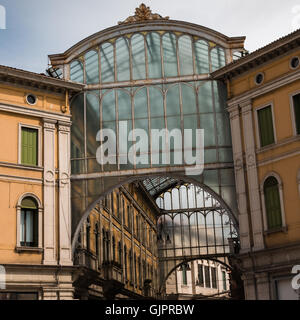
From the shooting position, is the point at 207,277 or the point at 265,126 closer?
the point at 265,126

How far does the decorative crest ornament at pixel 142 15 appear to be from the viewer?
3117 cm

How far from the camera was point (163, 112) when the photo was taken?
29906mm

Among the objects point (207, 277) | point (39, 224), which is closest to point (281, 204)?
point (39, 224)

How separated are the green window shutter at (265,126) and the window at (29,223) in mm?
10417

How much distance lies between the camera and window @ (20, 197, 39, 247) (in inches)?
1096

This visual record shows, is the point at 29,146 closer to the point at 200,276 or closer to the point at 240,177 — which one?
the point at 240,177

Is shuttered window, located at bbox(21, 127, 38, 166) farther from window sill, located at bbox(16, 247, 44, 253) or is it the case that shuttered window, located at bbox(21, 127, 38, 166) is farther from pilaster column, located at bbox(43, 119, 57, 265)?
window sill, located at bbox(16, 247, 44, 253)

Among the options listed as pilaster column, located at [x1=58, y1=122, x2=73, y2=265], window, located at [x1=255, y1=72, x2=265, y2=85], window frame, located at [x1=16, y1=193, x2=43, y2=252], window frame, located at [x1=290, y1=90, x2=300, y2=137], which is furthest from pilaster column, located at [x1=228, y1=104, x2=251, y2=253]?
window frame, located at [x1=16, y1=193, x2=43, y2=252]

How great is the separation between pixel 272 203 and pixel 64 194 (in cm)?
924

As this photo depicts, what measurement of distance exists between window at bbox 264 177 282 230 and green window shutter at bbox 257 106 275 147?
168 centimetres

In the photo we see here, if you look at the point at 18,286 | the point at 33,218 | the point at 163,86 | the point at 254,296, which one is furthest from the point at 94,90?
the point at 254,296

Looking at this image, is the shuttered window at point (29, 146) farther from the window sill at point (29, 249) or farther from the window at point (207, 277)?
the window at point (207, 277)

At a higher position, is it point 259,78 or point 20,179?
point 259,78

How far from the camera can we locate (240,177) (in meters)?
28.5
